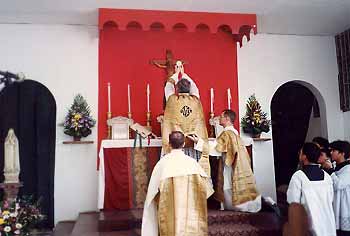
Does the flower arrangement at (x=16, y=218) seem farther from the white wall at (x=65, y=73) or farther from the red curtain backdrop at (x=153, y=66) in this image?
the red curtain backdrop at (x=153, y=66)

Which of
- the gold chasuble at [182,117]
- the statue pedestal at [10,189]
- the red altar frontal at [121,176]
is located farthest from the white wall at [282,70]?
the statue pedestal at [10,189]

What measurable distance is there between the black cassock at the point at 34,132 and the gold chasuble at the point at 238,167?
2.75 meters

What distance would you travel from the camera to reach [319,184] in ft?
14.0

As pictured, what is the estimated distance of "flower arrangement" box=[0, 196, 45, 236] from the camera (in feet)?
15.1

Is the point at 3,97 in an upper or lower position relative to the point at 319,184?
upper

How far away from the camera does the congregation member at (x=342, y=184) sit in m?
4.48

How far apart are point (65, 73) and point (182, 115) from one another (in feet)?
7.29

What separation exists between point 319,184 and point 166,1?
10.7 ft

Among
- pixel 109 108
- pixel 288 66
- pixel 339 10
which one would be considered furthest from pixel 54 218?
pixel 339 10

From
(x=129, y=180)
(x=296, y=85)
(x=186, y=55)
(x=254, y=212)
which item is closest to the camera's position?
(x=254, y=212)

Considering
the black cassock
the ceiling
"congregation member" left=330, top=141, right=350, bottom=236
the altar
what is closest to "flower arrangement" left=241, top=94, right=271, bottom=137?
the altar

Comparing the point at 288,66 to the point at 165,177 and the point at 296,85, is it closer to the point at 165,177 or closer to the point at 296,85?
the point at 296,85

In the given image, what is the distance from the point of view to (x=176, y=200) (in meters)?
4.30

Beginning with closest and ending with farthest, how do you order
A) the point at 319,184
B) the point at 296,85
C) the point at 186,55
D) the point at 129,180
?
the point at 319,184 → the point at 129,180 → the point at 186,55 → the point at 296,85
